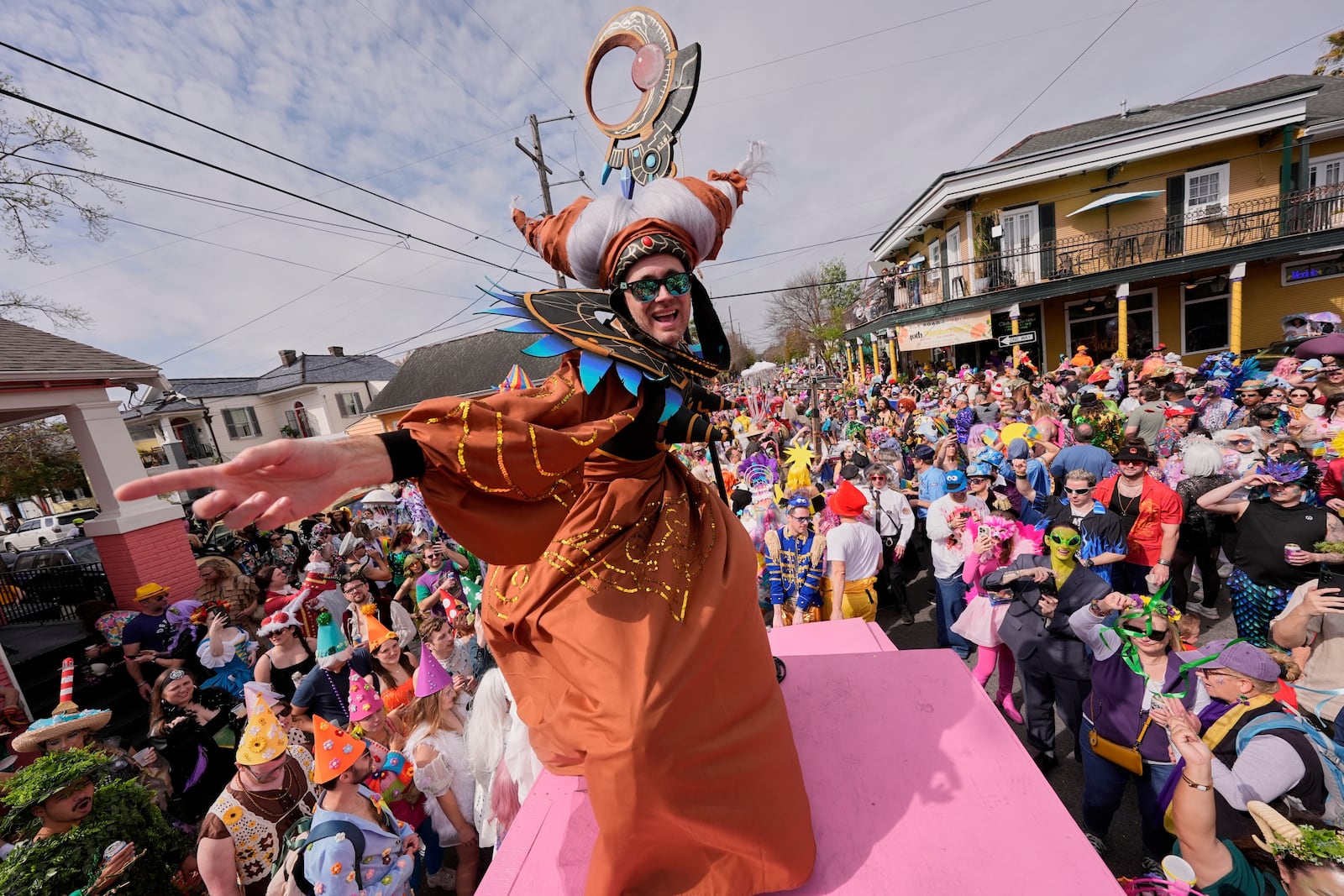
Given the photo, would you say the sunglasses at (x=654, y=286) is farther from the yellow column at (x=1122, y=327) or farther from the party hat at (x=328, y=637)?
the yellow column at (x=1122, y=327)

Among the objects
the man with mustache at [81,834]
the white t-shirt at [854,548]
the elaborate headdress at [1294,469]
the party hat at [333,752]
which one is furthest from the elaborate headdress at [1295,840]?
the man with mustache at [81,834]

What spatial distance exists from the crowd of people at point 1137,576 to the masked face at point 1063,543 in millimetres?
13

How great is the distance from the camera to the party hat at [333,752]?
2.49m

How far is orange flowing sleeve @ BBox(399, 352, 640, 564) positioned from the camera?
121 centimetres

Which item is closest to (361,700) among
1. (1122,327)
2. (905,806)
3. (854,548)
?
(905,806)

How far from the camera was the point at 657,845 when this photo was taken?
1.60 m

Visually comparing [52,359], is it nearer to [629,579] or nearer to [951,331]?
[629,579]

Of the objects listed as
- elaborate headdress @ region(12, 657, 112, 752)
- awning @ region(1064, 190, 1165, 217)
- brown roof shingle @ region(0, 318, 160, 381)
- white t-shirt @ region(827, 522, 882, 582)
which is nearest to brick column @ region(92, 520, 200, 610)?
brown roof shingle @ region(0, 318, 160, 381)

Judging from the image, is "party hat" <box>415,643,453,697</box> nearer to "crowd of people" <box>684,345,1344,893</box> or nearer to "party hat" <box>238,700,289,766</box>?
"party hat" <box>238,700,289,766</box>

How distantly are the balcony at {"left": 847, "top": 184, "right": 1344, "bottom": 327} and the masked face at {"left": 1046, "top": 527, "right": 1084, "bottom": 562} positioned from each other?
47.2ft

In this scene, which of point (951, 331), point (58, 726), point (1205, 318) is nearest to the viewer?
point (58, 726)

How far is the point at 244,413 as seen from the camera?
32.4m

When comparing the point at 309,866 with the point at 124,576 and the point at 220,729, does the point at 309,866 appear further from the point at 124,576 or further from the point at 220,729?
the point at 124,576

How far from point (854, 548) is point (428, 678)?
343 centimetres
